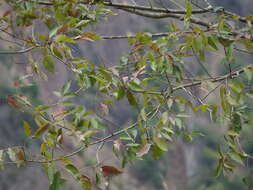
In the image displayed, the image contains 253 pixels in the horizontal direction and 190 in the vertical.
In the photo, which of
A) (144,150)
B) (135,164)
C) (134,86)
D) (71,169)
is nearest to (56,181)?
(71,169)

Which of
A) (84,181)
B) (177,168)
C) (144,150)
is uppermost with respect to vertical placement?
(144,150)

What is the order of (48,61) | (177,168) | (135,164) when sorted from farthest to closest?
(177,168)
(135,164)
(48,61)

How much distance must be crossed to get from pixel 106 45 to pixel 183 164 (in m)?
6.50

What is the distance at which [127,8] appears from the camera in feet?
9.80

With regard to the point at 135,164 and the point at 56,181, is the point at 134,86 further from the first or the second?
the point at 135,164

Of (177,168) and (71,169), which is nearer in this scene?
(71,169)

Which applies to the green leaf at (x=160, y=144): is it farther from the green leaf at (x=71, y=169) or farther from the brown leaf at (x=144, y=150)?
the green leaf at (x=71, y=169)

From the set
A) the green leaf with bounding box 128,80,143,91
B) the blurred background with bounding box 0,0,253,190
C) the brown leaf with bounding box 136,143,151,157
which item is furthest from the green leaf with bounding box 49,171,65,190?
the blurred background with bounding box 0,0,253,190

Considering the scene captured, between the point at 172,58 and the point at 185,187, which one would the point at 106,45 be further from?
the point at 172,58

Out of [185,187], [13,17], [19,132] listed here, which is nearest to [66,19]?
[13,17]

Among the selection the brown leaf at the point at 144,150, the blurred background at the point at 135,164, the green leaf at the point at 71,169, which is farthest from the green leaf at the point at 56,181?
the blurred background at the point at 135,164

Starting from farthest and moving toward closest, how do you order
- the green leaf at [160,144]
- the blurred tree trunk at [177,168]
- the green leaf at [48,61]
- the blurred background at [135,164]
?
the blurred tree trunk at [177,168] → the blurred background at [135,164] → the green leaf at [48,61] → the green leaf at [160,144]

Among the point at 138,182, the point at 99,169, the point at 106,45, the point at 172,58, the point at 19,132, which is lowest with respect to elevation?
the point at 138,182

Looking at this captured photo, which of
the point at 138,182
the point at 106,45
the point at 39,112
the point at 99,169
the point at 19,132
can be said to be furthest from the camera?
the point at 106,45
